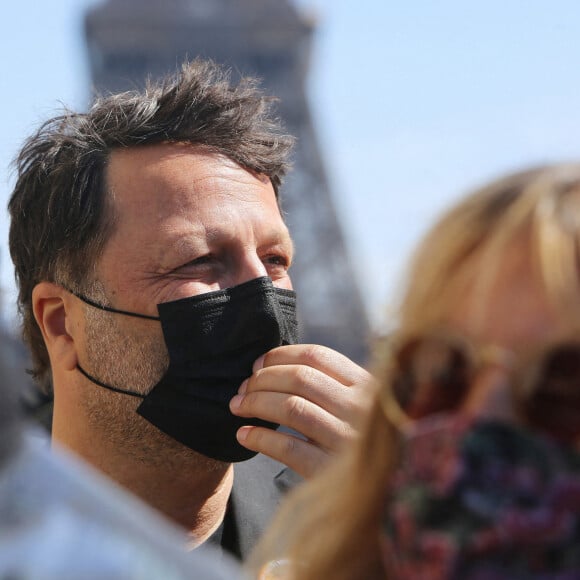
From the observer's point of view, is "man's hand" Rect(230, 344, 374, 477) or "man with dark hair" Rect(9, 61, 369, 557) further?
"man with dark hair" Rect(9, 61, 369, 557)

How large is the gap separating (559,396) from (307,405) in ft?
5.85

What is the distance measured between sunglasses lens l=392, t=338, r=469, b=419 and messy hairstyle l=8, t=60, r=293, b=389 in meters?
2.51

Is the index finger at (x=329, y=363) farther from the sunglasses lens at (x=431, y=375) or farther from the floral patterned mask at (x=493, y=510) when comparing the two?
the floral patterned mask at (x=493, y=510)

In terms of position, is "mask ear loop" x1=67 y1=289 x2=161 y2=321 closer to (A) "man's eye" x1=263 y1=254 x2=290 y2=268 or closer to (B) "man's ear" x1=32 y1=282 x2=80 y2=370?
(B) "man's ear" x1=32 y1=282 x2=80 y2=370

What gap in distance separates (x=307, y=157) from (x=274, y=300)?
43.6 meters

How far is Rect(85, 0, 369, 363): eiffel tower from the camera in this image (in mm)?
46125

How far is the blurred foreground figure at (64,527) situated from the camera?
1275 mm

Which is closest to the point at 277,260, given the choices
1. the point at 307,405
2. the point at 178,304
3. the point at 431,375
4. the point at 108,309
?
the point at 178,304

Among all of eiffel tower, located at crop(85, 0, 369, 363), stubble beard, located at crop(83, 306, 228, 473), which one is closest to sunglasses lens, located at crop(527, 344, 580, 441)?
stubble beard, located at crop(83, 306, 228, 473)

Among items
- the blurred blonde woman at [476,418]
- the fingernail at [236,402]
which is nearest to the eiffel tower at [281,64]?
the fingernail at [236,402]

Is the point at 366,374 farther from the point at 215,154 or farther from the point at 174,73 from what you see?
the point at 174,73

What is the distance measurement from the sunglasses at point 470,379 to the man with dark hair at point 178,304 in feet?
5.05

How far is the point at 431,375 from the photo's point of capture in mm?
1731

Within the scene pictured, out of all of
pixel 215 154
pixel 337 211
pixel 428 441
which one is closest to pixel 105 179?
pixel 215 154
